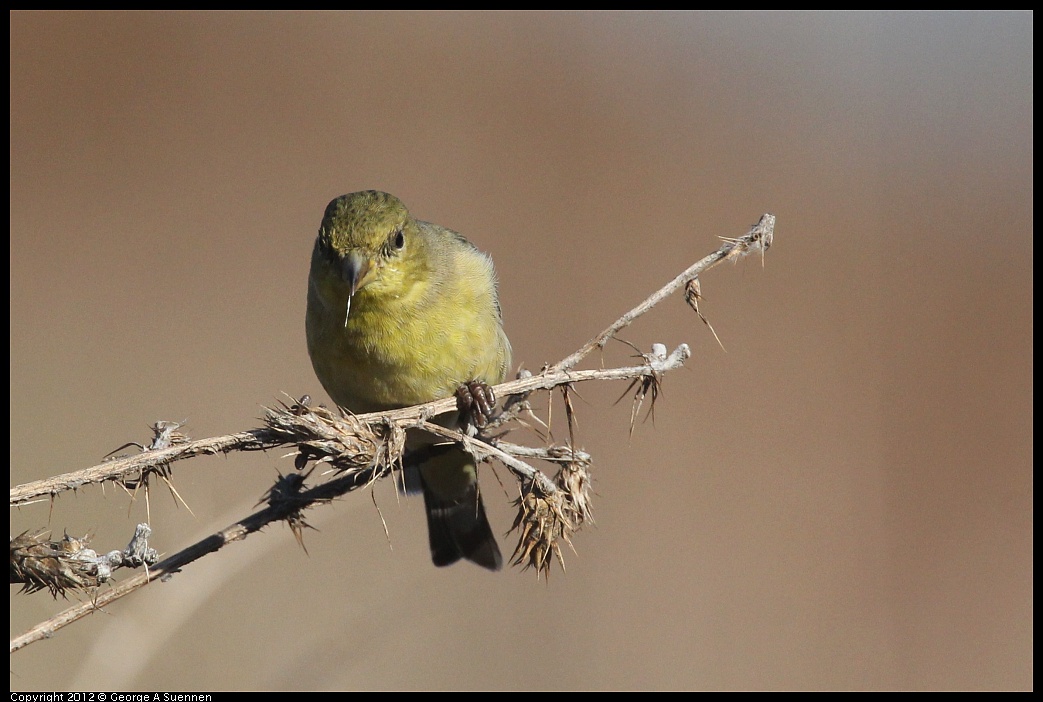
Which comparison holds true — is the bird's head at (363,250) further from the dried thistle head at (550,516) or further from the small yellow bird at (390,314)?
the dried thistle head at (550,516)

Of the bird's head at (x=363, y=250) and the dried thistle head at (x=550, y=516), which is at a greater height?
the bird's head at (x=363, y=250)

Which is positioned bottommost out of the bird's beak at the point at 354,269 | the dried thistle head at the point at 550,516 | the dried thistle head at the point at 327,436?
the dried thistle head at the point at 550,516

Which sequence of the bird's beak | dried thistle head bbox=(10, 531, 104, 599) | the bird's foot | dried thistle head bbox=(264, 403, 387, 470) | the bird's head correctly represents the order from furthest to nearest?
the bird's head
the bird's beak
the bird's foot
dried thistle head bbox=(264, 403, 387, 470)
dried thistle head bbox=(10, 531, 104, 599)

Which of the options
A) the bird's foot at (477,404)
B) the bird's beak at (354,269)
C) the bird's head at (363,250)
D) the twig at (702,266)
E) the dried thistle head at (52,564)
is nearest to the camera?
the dried thistle head at (52,564)

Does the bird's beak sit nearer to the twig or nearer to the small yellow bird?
the small yellow bird

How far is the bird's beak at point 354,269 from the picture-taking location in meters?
3.51

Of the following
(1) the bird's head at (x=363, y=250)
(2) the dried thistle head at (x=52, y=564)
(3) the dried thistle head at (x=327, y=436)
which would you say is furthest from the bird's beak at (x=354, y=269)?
(2) the dried thistle head at (x=52, y=564)

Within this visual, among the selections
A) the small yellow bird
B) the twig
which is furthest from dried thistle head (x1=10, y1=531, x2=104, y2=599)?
the small yellow bird

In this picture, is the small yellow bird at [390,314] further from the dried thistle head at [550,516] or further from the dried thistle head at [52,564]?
the dried thistle head at [52,564]

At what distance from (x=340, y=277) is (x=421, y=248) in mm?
435

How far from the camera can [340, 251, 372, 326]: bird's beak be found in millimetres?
3514

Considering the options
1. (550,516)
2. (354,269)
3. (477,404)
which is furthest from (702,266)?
(354,269)

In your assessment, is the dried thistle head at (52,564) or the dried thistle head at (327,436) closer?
the dried thistle head at (52,564)

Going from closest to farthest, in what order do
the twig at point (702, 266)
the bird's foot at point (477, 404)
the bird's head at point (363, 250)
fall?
the twig at point (702, 266), the bird's foot at point (477, 404), the bird's head at point (363, 250)
